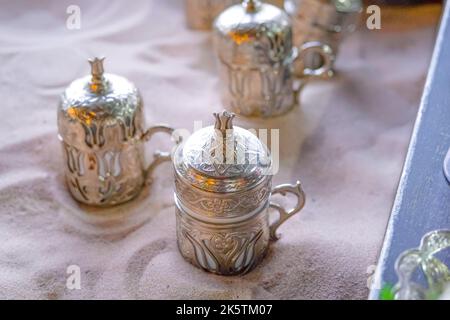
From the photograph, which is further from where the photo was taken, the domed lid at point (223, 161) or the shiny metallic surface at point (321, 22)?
the shiny metallic surface at point (321, 22)

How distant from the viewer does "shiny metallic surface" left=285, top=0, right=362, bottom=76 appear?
1502mm

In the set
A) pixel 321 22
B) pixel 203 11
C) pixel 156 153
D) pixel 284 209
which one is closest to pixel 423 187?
pixel 284 209

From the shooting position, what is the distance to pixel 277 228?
109 centimetres

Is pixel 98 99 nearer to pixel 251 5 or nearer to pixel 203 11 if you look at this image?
pixel 251 5

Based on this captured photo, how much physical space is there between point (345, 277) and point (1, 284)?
473 mm

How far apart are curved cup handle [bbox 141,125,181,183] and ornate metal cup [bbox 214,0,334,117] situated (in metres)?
0.24

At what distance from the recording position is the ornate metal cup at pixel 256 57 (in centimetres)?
130

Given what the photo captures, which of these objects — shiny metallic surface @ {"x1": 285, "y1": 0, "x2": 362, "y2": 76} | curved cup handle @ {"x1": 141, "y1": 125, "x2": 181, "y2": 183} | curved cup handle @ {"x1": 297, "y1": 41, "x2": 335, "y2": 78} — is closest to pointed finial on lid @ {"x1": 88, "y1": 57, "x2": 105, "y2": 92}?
curved cup handle @ {"x1": 141, "y1": 125, "x2": 181, "y2": 183}

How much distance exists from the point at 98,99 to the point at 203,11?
2.05 ft

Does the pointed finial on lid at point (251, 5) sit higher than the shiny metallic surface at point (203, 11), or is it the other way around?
the pointed finial on lid at point (251, 5)

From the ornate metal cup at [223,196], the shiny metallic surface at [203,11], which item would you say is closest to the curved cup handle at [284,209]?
the ornate metal cup at [223,196]

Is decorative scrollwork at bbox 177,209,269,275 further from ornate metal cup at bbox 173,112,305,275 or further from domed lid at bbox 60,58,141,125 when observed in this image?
domed lid at bbox 60,58,141,125

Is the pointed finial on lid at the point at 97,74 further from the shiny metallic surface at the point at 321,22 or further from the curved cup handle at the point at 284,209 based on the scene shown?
the shiny metallic surface at the point at 321,22

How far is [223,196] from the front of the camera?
37.1 inches
